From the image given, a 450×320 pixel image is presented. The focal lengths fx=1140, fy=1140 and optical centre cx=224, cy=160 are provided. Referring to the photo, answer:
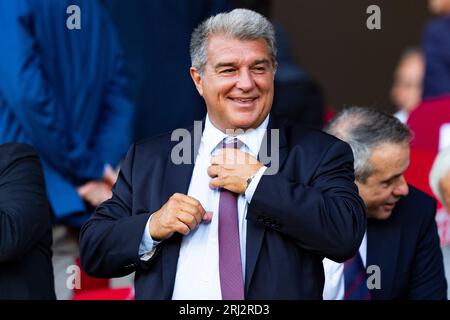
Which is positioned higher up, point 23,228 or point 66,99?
point 66,99

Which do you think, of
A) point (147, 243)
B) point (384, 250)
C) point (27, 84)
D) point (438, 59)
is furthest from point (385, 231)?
point (438, 59)

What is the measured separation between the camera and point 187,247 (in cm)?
328

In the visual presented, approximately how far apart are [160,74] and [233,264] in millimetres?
2796

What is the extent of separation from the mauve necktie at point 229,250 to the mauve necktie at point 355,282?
84 cm

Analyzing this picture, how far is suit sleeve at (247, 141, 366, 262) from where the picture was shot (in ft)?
10.3

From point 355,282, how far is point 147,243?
0.99 metres

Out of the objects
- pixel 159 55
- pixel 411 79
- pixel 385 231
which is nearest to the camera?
pixel 385 231

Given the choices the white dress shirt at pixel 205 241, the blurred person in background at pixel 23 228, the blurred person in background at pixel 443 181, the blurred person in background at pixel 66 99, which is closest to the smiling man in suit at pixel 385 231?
the blurred person in background at pixel 443 181

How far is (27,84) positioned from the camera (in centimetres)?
479

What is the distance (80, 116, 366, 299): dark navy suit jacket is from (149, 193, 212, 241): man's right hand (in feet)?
0.23

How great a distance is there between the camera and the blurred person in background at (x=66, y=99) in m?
4.80

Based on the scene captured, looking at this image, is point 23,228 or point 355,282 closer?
point 23,228

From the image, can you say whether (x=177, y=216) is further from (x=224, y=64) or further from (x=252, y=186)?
(x=224, y=64)

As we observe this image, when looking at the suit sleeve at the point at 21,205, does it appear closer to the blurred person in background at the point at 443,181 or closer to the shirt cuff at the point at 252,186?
the shirt cuff at the point at 252,186
